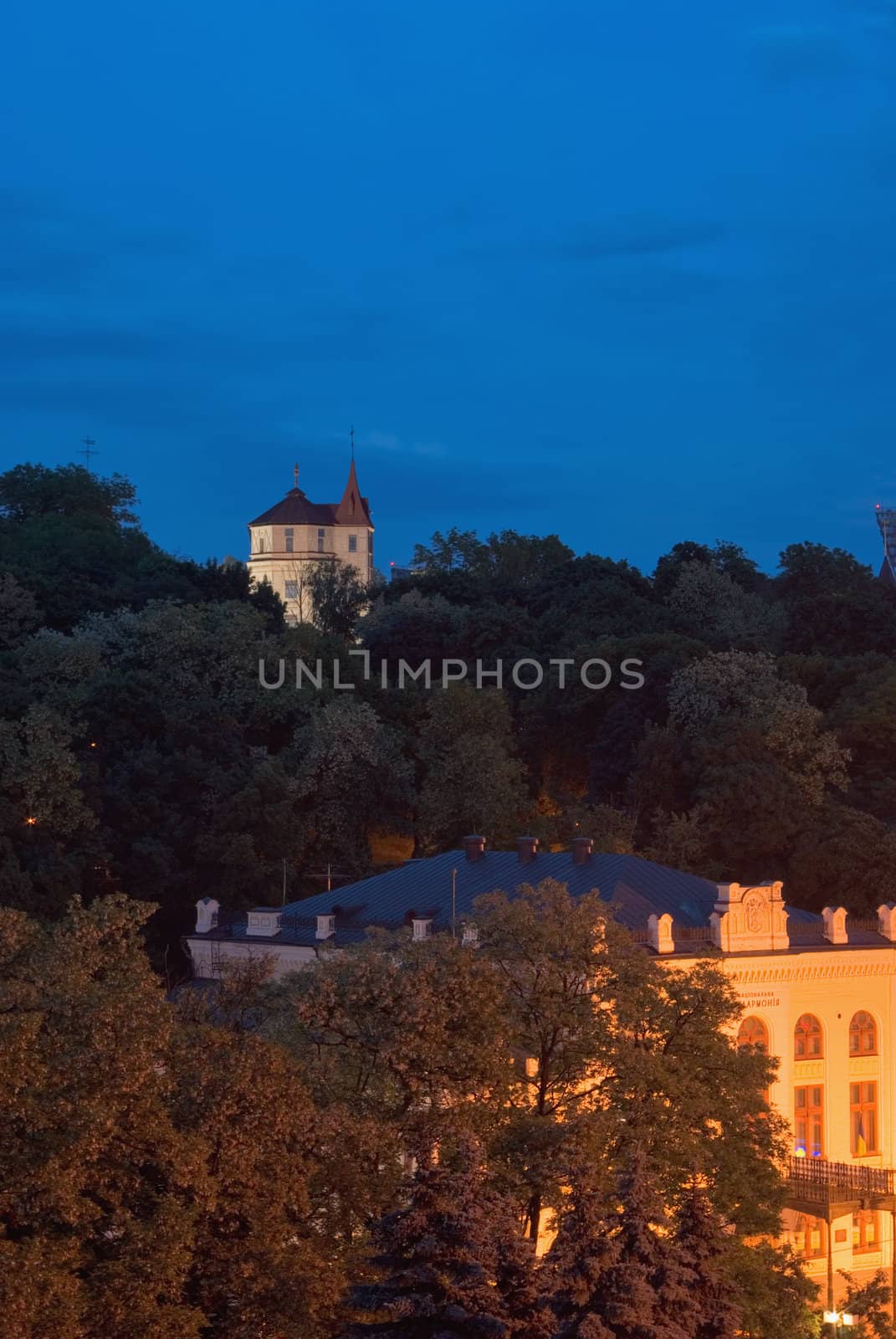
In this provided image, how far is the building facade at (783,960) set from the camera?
146ft

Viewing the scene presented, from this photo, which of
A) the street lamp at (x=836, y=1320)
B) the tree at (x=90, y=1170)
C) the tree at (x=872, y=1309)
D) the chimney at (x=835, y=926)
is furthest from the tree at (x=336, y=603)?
the tree at (x=90, y=1170)

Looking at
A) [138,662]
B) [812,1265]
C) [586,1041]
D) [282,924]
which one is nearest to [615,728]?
[138,662]

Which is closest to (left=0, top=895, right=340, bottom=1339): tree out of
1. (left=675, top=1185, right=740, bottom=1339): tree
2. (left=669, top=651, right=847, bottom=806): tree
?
(left=675, top=1185, right=740, bottom=1339): tree

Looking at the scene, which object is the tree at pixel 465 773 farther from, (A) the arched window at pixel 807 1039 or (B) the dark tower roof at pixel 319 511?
(B) the dark tower roof at pixel 319 511

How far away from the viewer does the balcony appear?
136ft

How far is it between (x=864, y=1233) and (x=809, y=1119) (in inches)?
128

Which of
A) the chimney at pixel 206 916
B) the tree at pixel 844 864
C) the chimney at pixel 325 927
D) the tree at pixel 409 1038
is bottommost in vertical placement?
the tree at pixel 409 1038

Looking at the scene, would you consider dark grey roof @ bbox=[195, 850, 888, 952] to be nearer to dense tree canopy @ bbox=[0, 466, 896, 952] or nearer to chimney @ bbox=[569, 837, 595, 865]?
chimney @ bbox=[569, 837, 595, 865]

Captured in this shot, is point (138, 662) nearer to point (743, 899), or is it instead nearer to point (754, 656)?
point (754, 656)

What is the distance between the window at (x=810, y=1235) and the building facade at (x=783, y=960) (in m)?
0.03

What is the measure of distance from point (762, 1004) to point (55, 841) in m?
25.6

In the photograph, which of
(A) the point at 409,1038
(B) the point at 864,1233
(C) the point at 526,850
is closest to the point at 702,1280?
(A) the point at 409,1038

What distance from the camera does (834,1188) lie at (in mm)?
41812

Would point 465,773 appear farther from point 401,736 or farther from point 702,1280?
point 702,1280
